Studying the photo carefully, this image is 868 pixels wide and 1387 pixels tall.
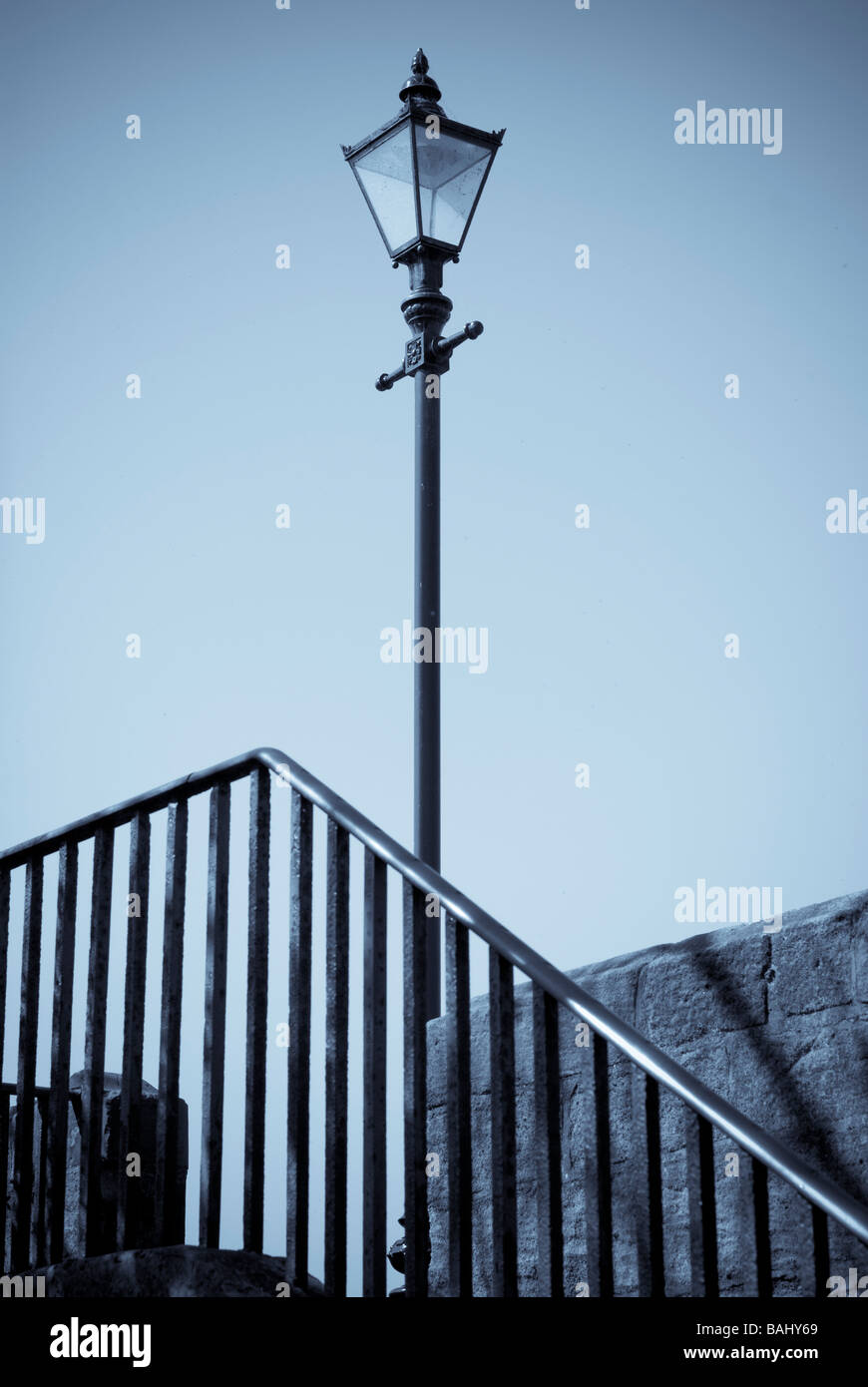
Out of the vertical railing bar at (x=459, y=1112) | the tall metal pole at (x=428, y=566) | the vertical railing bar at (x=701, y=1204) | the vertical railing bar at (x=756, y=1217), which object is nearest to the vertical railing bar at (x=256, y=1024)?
the vertical railing bar at (x=459, y=1112)

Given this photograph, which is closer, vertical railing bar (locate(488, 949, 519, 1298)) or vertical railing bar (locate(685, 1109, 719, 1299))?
vertical railing bar (locate(685, 1109, 719, 1299))

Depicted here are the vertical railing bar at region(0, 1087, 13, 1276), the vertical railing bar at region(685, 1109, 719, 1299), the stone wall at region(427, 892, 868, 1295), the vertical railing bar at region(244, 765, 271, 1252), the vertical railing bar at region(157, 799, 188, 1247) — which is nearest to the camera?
the vertical railing bar at region(685, 1109, 719, 1299)

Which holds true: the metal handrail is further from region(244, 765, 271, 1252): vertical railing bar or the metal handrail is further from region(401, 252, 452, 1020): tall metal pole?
region(401, 252, 452, 1020): tall metal pole

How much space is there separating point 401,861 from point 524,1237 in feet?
5.40

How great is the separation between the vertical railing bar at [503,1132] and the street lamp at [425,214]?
10.1ft

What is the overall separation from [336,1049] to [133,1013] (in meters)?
0.63

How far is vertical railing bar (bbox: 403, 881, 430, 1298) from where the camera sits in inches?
120

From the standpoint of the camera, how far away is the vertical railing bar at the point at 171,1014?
342cm

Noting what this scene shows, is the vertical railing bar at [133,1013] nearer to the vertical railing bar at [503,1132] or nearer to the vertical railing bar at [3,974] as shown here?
the vertical railing bar at [3,974]

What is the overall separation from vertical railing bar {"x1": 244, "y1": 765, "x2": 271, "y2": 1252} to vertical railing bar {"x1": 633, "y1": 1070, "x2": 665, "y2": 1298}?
912 mm

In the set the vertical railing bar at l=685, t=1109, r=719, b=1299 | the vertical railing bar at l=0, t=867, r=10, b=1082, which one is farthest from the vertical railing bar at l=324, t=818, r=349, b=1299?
the vertical railing bar at l=0, t=867, r=10, b=1082

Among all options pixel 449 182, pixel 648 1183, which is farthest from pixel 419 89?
pixel 648 1183
